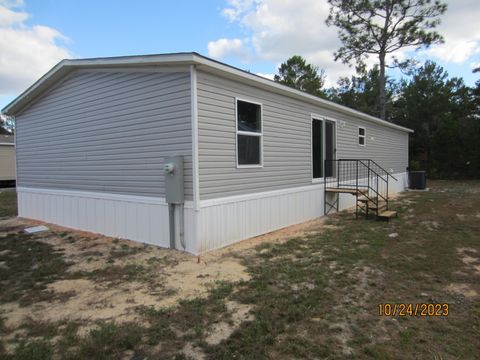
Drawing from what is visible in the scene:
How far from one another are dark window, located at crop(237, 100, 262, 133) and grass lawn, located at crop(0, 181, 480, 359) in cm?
207

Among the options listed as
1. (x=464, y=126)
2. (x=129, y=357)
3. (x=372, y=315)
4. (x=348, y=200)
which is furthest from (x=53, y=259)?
(x=464, y=126)

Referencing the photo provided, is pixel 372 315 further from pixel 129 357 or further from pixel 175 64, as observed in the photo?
pixel 175 64

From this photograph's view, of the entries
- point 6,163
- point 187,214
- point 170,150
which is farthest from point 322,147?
point 6,163

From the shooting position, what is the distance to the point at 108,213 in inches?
255

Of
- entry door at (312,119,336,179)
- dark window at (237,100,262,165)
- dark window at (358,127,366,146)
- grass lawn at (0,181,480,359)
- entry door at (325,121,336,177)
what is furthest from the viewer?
dark window at (358,127,366,146)

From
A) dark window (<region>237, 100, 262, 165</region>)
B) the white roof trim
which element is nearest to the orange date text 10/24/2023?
dark window (<region>237, 100, 262, 165</region>)

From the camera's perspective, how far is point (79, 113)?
7.02 meters

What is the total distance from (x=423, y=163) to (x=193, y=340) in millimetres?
22516

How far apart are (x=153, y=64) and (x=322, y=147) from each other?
4872 mm

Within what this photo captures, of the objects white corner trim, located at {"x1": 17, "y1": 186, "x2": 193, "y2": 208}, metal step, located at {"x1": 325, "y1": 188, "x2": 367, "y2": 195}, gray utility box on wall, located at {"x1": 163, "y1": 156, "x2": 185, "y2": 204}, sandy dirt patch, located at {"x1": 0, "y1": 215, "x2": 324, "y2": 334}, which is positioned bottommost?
sandy dirt patch, located at {"x1": 0, "y1": 215, "x2": 324, "y2": 334}

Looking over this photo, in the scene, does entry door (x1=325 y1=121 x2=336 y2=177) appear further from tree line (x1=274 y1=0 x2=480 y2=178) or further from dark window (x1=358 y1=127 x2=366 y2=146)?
tree line (x1=274 y1=0 x2=480 y2=178)

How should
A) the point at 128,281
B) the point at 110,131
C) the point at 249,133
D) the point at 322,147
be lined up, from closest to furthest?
1. the point at 128,281
2. the point at 249,133
3. the point at 110,131
4. the point at 322,147

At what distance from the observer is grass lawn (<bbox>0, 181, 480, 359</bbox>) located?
2.55 meters

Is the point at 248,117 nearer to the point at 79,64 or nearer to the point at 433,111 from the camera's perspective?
the point at 79,64
